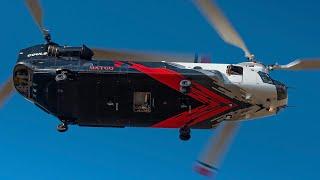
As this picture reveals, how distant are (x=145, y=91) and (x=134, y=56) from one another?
402 centimetres

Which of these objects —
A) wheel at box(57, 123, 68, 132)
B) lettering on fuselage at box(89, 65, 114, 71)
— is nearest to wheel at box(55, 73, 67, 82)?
lettering on fuselage at box(89, 65, 114, 71)

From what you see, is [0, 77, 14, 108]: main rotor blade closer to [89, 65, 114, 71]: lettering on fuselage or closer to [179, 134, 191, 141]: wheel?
[89, 65, 114, 71]: lettering on fuselage

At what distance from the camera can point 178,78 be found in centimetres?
3703

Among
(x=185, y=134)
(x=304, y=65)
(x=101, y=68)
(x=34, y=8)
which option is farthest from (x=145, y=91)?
(x=304, y=65)

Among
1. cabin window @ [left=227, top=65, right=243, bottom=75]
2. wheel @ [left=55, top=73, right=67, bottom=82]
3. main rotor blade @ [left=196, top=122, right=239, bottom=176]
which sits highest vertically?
cabin window @ [left=227, top=65, right=243, bottom=75]

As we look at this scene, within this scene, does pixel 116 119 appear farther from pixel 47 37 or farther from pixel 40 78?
pixel 47 37

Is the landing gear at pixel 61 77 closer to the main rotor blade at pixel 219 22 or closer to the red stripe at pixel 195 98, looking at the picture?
the red stripe at pixel 195 98

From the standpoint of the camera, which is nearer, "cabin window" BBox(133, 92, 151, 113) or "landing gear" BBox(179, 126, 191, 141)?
"cabin window" BBox(133, 92, 151, 113)

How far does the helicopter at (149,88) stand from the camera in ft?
121

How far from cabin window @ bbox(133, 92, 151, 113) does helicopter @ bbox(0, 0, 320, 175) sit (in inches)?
2.7

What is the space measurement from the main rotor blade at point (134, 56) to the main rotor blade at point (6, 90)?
718 centimetres

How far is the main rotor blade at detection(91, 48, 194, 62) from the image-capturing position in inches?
1555

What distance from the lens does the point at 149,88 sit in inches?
1453

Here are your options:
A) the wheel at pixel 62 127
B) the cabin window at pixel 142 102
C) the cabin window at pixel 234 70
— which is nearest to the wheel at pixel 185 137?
the cabin window at pixel 142 102
